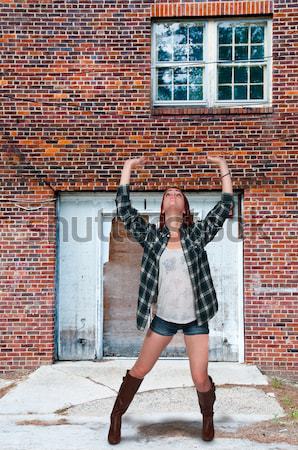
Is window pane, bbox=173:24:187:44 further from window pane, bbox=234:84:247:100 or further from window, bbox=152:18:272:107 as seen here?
window pane, bbox=234:84:247:100

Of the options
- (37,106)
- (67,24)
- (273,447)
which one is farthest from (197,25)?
(273,447)

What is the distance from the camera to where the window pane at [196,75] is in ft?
29.0

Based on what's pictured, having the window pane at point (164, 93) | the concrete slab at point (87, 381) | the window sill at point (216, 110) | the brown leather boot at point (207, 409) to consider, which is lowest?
the concrete slab at point (87, 381)

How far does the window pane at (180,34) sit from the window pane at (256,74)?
3.74 ft

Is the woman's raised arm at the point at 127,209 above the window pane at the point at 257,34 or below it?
below

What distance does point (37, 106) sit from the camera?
338 inches

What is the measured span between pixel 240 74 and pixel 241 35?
59cm

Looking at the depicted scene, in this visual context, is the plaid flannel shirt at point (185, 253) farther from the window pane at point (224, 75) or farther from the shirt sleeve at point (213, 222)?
the window pane at point (224, 75)

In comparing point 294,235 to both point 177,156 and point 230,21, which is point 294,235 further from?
point 230,21

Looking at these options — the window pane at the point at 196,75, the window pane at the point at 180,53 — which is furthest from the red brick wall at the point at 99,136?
the window pane at the point at 196,75

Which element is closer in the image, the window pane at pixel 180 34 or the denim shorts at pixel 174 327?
the denim shorts at pixel 174 327

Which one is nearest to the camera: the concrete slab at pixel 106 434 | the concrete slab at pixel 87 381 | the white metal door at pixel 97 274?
the concrete slab at pixel 106 434

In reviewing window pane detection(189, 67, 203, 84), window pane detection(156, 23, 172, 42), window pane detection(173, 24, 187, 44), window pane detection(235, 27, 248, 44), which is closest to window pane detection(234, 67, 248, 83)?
window pane detection(235, 27, 248, 44)

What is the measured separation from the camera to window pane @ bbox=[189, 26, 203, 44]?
28.9 ft
